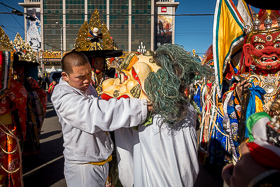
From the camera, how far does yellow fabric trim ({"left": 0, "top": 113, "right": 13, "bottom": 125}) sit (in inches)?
101

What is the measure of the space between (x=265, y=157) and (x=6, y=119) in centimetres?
289

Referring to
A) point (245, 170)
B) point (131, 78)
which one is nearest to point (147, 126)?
point (131, 78)

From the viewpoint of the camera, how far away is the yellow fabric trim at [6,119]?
2568mm

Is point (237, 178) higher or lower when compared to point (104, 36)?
lower

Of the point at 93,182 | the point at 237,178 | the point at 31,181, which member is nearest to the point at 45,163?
the point at 31,181

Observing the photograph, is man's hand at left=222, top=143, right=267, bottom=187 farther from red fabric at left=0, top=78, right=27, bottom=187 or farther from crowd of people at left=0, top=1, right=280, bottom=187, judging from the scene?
red fabric at left=0, top=78, right=27, bottom=187

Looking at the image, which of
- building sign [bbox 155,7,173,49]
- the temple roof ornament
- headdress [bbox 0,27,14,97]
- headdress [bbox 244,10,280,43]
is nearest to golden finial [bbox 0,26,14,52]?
headdress [bbox 0,27,14,97]

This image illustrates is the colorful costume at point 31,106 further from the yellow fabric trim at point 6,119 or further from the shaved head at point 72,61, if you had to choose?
the shaved head at point 72,61

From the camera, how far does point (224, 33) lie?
318 centimetres

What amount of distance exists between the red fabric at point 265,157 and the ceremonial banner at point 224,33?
2.52 meters

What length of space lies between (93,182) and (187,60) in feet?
4.05

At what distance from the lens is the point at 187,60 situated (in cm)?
136

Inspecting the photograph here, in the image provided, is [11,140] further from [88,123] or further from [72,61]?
[88,123]

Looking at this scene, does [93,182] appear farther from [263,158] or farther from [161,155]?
[263,158]
